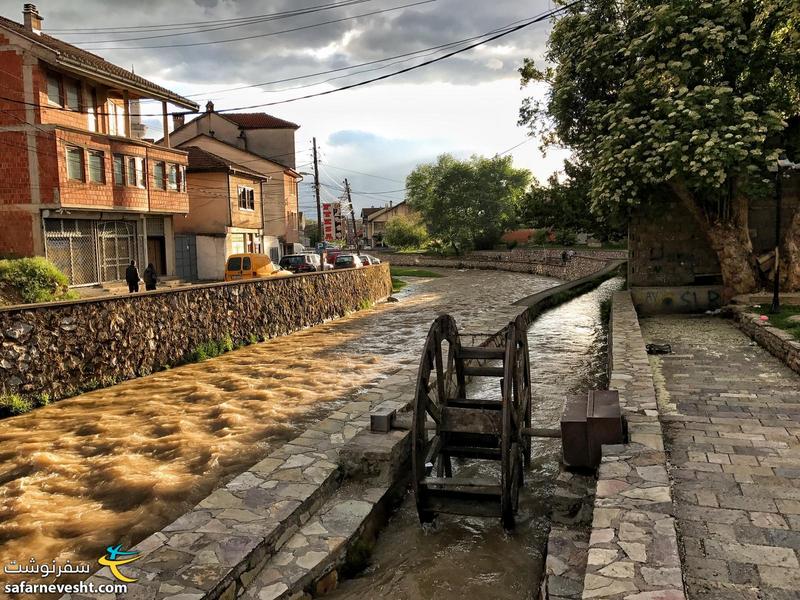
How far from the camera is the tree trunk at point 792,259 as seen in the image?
647 inches

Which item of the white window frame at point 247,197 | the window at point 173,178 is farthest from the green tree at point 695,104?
the white window frame at point 247,197

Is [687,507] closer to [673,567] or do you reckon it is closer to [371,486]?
[673,567]

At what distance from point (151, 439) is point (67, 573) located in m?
3.31

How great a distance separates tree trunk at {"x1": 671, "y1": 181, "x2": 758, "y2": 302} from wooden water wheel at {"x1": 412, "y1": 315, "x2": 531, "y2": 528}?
11.4 metres

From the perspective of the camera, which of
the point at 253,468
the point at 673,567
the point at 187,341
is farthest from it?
the point at 187,341

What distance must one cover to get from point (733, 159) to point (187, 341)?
13177mm

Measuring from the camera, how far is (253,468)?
648 centimetres

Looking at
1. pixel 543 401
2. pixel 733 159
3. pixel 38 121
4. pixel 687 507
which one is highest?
pixel 38 121

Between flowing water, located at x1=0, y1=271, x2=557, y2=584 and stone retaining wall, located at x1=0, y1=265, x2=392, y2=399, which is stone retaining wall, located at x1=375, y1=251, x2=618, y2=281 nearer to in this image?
stone retaining wall, located at x1=0, y1=265, x2=392, y2=399

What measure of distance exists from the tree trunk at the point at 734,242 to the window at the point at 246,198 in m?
25.2

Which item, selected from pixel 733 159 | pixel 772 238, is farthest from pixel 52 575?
pixel 772 238

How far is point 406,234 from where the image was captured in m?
79.9

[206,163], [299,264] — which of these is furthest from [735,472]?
[206,163]

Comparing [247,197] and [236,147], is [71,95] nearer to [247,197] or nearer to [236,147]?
[247,197]
